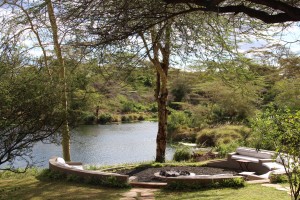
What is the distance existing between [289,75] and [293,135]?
668 inches

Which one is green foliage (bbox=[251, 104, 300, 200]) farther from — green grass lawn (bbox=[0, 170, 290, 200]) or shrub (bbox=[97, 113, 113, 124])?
shrub (bbox=[97, 113, 113, 124])

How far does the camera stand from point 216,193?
6980 millimetres

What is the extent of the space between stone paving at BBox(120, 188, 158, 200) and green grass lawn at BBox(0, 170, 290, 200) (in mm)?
107

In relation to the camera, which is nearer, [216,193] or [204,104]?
[216,193]

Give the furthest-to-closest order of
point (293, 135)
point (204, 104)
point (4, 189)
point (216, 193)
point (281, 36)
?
point (204, 104) < point (4, 189) < point (216, 193) < point (281, 36) < point (293, 135)

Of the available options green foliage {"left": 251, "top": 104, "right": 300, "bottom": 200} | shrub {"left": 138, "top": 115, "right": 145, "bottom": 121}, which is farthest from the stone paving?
shrub {"left": 138, "top": 115, "right": 145, "bottom": 121}

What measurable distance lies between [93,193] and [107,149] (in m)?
11.4

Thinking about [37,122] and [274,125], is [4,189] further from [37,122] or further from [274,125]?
[274,125]

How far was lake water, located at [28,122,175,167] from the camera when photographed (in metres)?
15.6

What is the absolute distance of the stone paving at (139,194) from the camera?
6781 mm

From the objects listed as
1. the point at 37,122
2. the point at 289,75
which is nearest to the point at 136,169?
the point at 37,122

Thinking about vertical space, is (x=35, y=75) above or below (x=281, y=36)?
below

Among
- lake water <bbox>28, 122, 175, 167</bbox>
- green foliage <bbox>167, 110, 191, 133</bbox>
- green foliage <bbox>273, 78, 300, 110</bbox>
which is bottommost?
lake water <bbox>28, 122, 175, 167</bbox>

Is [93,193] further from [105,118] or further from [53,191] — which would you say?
[105,118]
